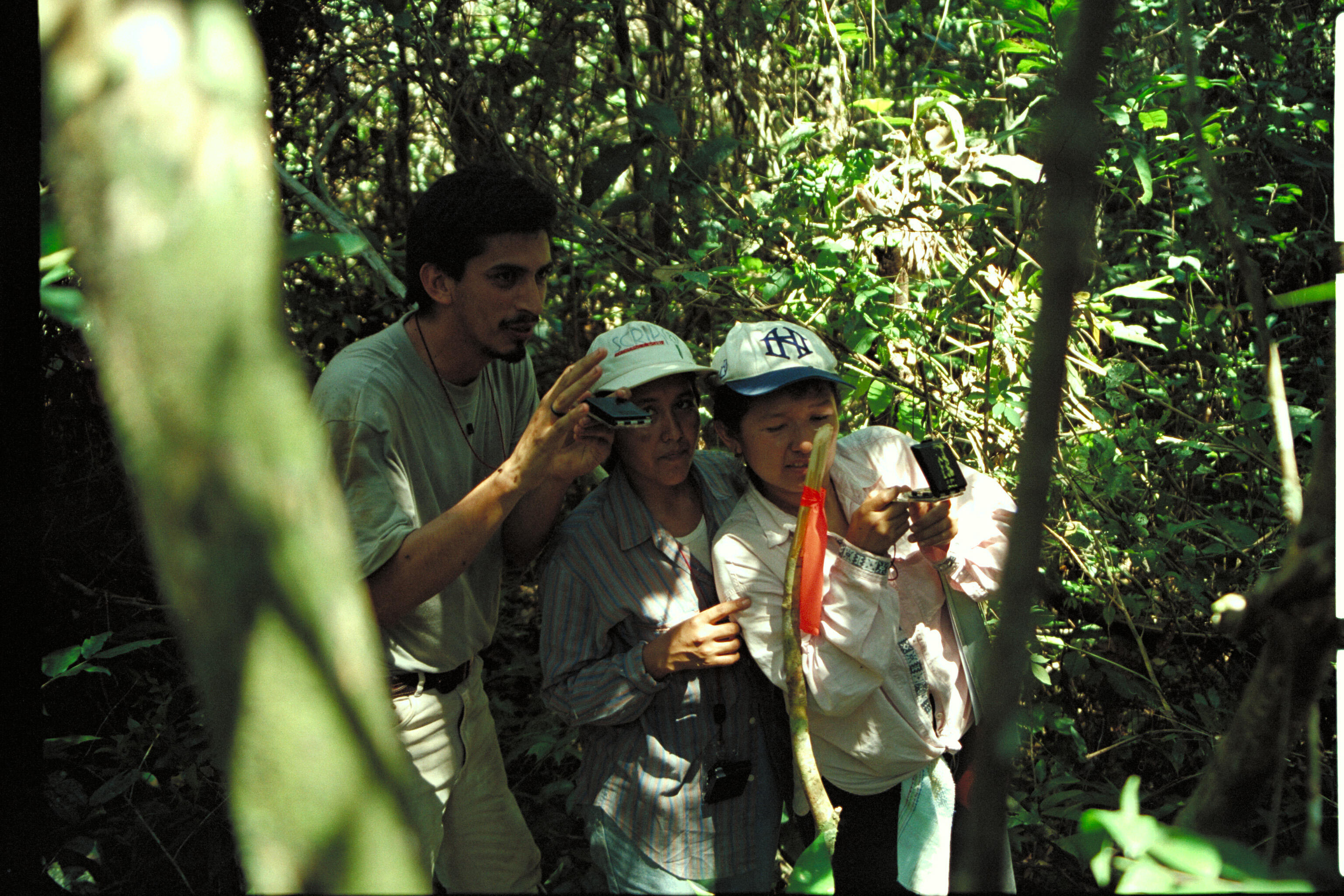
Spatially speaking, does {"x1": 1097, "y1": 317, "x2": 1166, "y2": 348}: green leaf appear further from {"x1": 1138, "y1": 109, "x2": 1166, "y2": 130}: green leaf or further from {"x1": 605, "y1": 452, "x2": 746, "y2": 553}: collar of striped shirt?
{"x1": 605, "y1": 452, "x2": 746, "y2": 553}: collar of striped shirt

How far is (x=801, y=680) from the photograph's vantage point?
1633 mm

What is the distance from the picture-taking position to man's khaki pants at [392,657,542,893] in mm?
2100

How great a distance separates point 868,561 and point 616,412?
0.58 meters

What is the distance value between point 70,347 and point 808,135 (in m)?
2.59

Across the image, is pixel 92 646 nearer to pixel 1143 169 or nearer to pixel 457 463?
pixel 457 463

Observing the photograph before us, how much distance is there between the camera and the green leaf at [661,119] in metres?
2.97

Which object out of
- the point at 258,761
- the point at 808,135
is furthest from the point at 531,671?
the point at 258,761

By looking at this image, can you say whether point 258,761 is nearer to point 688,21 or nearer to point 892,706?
→ point 892,706

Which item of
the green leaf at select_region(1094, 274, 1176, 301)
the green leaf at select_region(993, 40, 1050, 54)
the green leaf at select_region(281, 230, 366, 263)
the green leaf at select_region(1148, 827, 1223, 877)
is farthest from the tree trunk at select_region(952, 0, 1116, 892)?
the green leaf at select_region(1094, 274, 1176, 301)

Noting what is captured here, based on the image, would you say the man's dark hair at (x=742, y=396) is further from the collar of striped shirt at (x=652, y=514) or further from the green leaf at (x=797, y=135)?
the green leaf at (x=797, y=135)

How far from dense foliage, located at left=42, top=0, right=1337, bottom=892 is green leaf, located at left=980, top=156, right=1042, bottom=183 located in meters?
0.01

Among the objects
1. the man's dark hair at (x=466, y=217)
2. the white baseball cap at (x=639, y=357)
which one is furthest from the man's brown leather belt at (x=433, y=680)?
the man's dark hair at (x=466, y=217)

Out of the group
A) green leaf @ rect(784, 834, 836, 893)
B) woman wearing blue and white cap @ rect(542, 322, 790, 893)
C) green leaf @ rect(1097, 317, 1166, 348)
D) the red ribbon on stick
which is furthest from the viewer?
green leaf @ rect(1097, 317, 1166, 348)

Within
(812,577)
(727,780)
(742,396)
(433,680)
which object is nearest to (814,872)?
(812,577)
